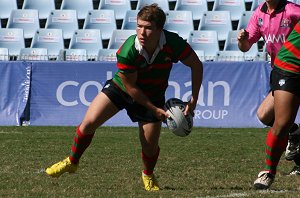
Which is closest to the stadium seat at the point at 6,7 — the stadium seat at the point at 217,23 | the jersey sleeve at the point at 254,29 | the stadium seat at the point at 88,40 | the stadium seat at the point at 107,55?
the stadium seat at the point at 88,40

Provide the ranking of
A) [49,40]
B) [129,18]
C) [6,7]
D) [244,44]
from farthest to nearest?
[6,7] → [129,18] → [49,40] → [244,44]

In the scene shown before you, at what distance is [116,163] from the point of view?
10.2 metres

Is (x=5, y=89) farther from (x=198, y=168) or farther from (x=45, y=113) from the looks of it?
(x=198, y=168)

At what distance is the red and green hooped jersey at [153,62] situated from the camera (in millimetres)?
7531

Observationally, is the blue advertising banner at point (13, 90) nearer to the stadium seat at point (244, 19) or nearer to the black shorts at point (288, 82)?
the stadium seat at point (244, 19)

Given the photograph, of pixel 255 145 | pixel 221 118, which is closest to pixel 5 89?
pixel 221 118

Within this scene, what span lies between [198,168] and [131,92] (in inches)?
96.6

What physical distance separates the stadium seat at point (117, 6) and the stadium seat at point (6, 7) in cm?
211

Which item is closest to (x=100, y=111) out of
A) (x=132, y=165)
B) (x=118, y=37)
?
(x=132, y=165)

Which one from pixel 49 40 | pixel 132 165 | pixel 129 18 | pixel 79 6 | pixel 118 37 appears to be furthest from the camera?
pixel 79 6

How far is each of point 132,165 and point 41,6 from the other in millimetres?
12224

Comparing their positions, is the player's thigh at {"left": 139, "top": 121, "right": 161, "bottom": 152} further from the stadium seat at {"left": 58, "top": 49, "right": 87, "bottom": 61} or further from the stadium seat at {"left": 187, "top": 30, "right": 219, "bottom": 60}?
the stadium seat at {"left": 187, "top": 30, "right": 219, "bottom": 60}

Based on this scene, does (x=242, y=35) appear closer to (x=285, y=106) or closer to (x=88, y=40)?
(x=285, y=106)

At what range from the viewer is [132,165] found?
10.1 meters
